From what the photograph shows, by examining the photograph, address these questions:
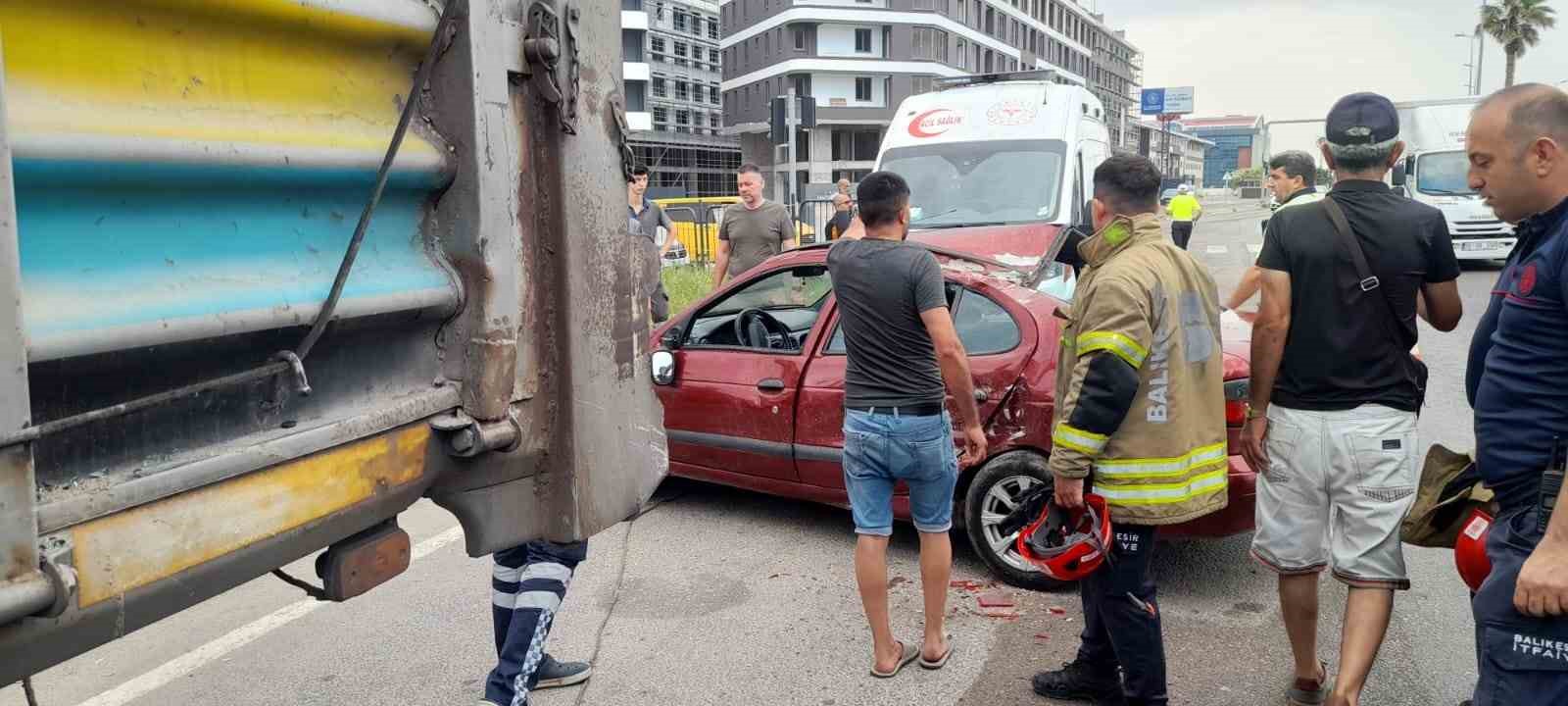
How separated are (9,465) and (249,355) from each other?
39cm

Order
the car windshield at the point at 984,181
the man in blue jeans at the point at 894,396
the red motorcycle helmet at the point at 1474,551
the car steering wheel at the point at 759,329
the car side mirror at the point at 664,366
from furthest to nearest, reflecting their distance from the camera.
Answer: the car windshield at the point at 984,181
the car steering wheel at the point at 759,329
the car side mirror at the point at 664,366
the man in blue jeans at the point at 894,396
the red motorcycle helmet at the point at 1474,551

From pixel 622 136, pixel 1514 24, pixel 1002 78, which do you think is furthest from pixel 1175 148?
pixel 622 136

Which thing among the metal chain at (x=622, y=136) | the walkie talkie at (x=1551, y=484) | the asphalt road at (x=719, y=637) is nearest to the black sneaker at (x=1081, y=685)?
the asphalt road at (x=719, y=637)

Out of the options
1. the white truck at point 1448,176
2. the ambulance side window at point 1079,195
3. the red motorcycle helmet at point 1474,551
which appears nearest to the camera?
the red motorcycle helmet at point 1474,551

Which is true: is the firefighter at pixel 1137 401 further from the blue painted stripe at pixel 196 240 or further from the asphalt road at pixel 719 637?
the blue painted stripe at pixel 196 240

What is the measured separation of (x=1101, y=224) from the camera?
3516mm

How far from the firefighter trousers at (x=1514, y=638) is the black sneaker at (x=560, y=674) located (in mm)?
2810

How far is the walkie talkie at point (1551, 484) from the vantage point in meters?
2.23

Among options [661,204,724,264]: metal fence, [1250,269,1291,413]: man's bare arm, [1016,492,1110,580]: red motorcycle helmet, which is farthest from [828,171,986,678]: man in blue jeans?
[661,204,724,264]: metal fence

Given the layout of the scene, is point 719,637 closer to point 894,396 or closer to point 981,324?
point 894,396

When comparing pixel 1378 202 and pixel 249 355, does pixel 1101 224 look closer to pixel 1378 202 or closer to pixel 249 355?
pixel 1378 202

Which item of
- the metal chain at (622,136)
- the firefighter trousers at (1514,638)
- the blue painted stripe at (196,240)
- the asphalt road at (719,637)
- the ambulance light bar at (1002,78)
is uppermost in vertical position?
the ambulance light bar at (1002,78)

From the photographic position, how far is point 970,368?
4855mm

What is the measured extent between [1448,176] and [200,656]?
70.0 feet
